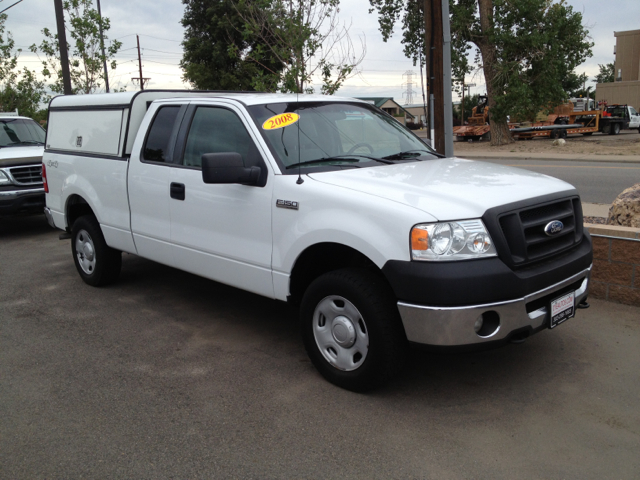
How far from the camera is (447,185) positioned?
378 centimetres

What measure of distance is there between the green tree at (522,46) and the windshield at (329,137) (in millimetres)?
24159

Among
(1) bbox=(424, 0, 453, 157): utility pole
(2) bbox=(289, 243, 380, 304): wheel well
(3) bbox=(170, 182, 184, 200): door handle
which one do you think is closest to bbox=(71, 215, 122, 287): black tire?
(3) bbox=(170, 182, 184, 200): door handle

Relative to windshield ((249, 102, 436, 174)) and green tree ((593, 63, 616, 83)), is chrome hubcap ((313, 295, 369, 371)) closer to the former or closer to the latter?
windshield ((249, 102, 436, 174))

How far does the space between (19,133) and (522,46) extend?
2258 cm

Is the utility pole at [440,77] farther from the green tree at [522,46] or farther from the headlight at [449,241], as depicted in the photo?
the green tree at [522,46]

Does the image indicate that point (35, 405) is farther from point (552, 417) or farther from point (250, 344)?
point (552, 417)

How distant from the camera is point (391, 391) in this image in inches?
155

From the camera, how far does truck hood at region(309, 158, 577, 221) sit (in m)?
3.45

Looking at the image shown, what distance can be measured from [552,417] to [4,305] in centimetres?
521

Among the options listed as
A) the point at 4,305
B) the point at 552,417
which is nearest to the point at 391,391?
the point at 552,417

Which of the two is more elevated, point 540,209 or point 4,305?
point 540,209

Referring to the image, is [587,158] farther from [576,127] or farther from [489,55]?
[576,127]

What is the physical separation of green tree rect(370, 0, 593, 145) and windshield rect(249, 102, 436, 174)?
79.3 ft

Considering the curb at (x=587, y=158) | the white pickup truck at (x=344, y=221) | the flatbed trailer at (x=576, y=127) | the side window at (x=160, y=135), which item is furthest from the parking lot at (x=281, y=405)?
the flatbed trailer at (x=576, y=127)
